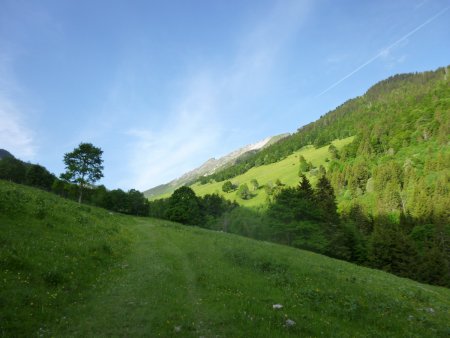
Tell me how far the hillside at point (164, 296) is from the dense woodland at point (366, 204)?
1559 inches

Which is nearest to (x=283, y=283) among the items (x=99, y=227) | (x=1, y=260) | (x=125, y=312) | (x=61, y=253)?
(x=125, y=312)

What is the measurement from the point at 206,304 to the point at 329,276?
12362 mm

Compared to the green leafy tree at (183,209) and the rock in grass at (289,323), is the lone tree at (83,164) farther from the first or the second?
the rock in grass at (289,323)

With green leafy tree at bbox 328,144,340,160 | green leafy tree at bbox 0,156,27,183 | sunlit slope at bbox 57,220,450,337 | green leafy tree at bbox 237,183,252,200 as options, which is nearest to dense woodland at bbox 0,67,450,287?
green leafy tree at bbox 0,156,27,183

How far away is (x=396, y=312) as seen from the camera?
15.4m

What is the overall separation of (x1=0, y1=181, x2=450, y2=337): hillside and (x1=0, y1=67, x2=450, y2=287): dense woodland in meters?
39.6

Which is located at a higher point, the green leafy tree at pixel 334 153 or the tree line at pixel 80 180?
the green leafy tree at pixel 334 153

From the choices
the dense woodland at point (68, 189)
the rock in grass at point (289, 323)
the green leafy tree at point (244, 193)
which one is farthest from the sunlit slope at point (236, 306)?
the green leafy tree at point (244, 193)

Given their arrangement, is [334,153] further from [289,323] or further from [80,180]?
[289,323]

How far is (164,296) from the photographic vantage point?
1376 centimetres

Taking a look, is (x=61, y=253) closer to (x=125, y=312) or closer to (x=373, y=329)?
(x=125, y=312)

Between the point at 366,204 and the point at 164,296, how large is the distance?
398 feet

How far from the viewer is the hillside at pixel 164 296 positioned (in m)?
10.4

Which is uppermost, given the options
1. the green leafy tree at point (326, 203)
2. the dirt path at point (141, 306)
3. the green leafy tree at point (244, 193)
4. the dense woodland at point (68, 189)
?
the green leafy tree at point (244, 193)
